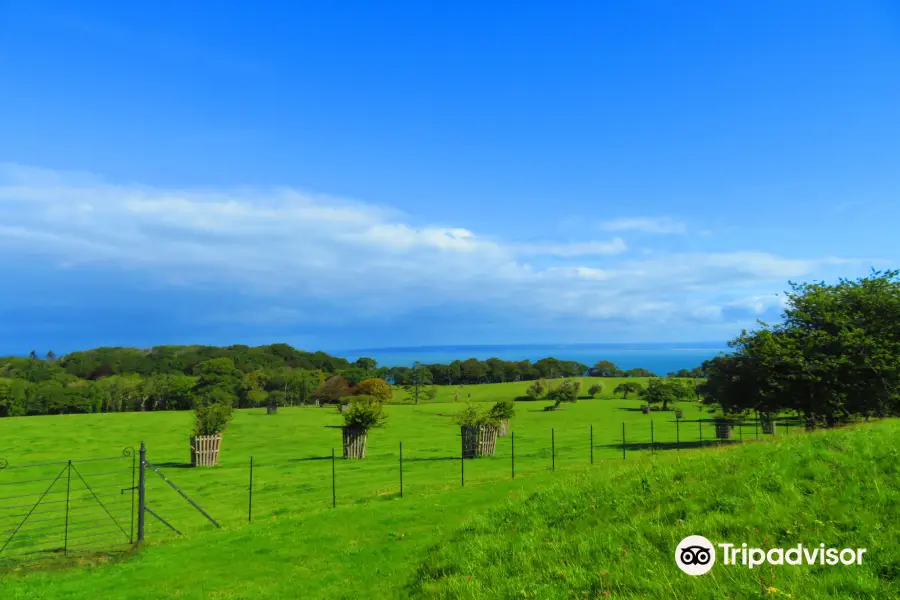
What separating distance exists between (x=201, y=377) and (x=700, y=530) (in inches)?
4421

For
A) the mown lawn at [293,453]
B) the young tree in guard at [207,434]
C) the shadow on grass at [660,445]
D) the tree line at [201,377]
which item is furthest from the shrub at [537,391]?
the young tree in guard at [207,434]

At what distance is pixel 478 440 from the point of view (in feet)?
129

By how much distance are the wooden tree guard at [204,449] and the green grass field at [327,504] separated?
1.19m

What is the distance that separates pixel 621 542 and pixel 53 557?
1840 centimetres

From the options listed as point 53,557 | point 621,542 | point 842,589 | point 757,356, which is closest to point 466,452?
point 757,356

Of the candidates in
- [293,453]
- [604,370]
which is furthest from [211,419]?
[604,370]

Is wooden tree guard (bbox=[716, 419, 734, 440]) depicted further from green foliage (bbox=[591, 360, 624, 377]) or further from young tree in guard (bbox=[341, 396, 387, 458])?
green foliage (bbox=[591, 360, 624, 377])

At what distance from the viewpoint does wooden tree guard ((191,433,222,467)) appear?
3875cm

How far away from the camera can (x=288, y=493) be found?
28109 millimetres

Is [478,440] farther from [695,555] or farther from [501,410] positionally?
[695,555]

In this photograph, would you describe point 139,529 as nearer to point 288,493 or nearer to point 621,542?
point 288,493

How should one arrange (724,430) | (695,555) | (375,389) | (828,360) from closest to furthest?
(695,555) < (828,360) < (724,430) < (375,389)

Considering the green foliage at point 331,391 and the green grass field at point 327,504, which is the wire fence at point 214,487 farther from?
the green foliage at point 331,391

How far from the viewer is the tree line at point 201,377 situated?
97.1 metres
